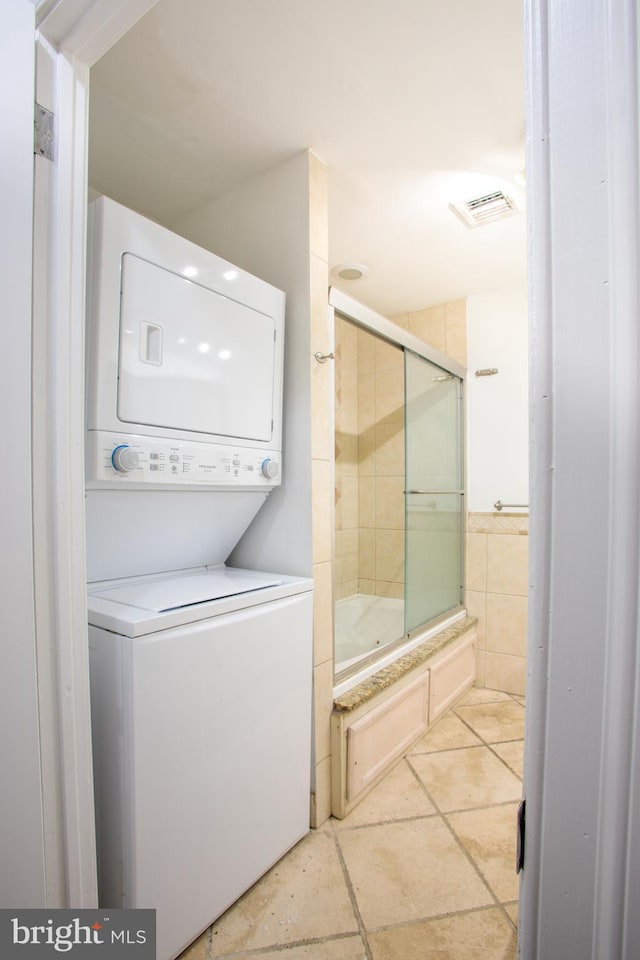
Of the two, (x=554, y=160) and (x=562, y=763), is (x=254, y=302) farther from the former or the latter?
(x=562, y=763)

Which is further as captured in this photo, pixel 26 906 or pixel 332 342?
pixel 332 342

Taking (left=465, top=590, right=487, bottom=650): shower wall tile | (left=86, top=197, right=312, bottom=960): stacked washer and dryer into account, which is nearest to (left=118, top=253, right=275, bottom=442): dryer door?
(left=86, top=197, right=312, bottom=960): stacked washer and dryer

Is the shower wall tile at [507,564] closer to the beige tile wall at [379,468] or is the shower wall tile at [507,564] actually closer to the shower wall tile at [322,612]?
the beige tile wall at [379,468]

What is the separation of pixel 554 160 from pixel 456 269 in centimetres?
248

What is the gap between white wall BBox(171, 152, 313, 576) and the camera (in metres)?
1.67

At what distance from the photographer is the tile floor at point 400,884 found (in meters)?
1.23

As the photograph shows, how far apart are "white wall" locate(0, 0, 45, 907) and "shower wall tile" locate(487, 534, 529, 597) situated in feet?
8.42

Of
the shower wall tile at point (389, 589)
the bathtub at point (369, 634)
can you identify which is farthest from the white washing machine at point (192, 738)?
the shower wall tile at point (389, 589)

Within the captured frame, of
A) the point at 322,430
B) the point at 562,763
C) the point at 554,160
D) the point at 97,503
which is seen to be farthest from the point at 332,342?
the point at 562,763

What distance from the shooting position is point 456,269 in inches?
102

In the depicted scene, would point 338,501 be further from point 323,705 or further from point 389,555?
point 323,705

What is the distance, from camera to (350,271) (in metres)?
2.59

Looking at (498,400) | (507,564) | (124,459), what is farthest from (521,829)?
(498,400)

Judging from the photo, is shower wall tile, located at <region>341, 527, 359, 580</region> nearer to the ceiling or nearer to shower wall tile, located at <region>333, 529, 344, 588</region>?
shower wall tile, located at <region>333, 529, 344, 588</region>
